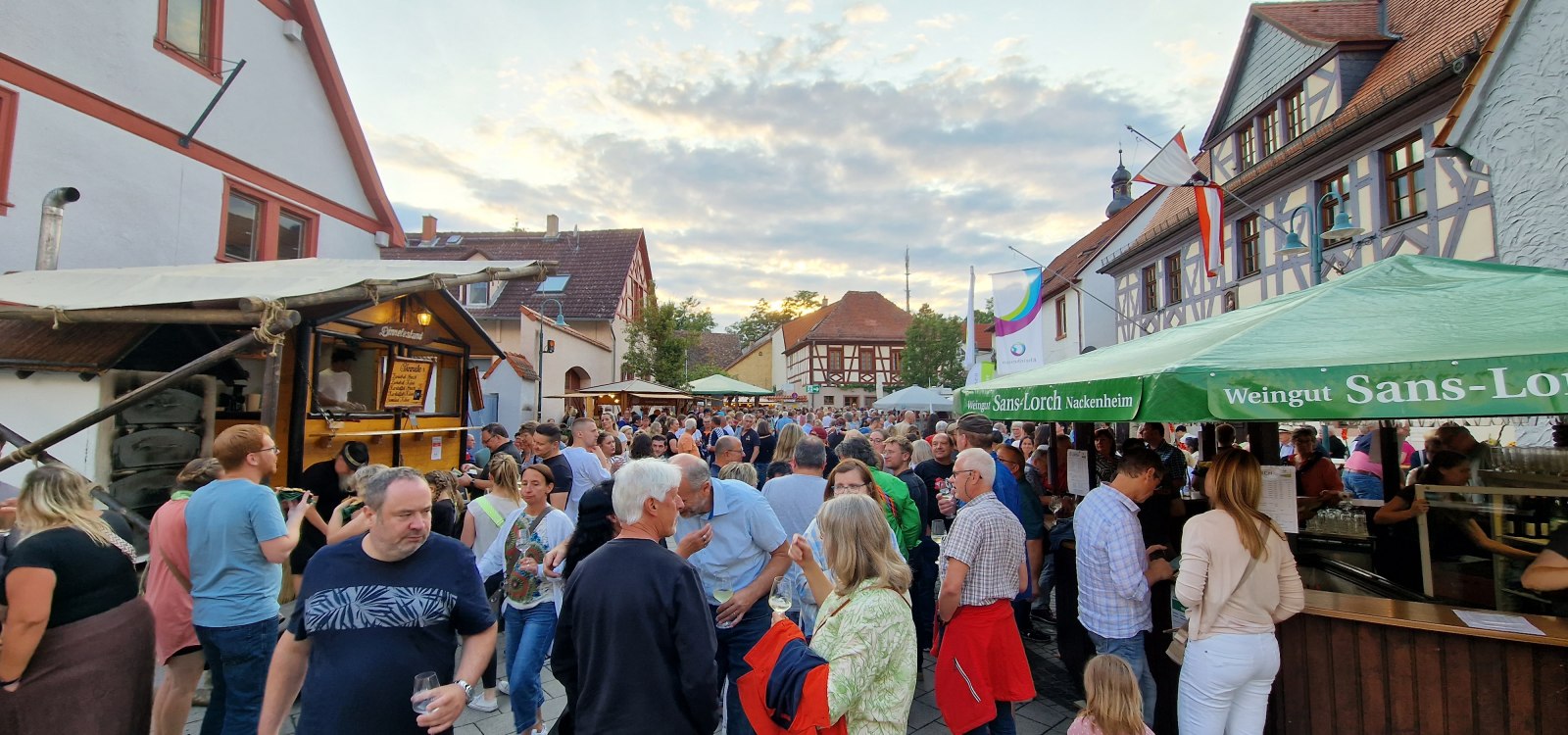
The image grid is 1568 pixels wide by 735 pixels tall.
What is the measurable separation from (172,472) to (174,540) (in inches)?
155

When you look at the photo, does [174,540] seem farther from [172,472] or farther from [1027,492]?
[1027,492]

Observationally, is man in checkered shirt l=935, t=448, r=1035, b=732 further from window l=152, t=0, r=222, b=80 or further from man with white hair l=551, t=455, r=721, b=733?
window l=152, t=0, r=222, b=80

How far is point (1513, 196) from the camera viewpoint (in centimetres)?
747

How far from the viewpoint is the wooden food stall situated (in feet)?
15.1

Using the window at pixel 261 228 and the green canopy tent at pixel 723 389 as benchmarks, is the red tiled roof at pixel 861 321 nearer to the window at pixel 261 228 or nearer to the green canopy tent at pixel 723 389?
the green canopy tent at pixel 723 389

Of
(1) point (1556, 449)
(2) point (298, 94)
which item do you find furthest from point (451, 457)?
(1) point (1556, 449)

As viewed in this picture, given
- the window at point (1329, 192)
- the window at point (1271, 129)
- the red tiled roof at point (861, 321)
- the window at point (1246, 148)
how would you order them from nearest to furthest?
the window at point (1329, 192)
the window at point (1271, 129)
the window at point (1246, 148)
the red tiled roof at point (861, 321)

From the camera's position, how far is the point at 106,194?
6934 mm

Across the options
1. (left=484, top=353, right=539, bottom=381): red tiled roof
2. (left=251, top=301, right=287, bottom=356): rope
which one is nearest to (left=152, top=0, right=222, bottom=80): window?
(left=251, top=301, right=287, bottom=356): rope

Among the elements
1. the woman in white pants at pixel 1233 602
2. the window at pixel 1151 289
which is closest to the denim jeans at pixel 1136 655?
the woman in white pants at pixel 1233 602

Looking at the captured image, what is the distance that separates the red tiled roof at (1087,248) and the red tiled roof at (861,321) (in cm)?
1684

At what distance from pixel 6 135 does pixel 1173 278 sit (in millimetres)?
21533

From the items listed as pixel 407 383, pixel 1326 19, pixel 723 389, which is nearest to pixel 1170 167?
pixel 1326 19

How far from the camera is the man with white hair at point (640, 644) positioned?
222 centimetres
